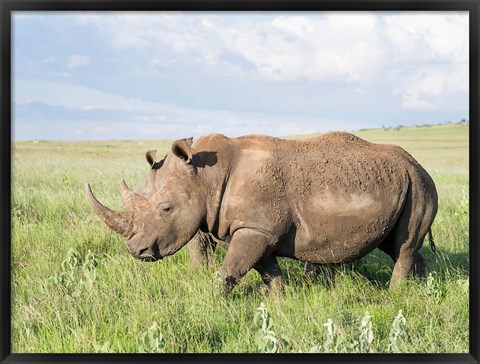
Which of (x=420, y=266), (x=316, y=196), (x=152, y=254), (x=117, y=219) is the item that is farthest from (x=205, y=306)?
(x=420, y=266)

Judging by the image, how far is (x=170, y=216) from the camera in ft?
24.8

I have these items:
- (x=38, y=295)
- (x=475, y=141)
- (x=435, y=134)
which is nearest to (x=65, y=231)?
(x=38, y=295)

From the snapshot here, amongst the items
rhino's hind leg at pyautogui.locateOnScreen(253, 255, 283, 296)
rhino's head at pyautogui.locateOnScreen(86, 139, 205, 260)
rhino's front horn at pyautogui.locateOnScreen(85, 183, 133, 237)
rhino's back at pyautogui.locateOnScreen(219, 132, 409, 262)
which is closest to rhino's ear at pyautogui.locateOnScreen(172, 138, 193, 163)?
rhino's head at pyautogui.locateOnScreen(86, 139, 205, 260)

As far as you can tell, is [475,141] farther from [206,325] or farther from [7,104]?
[7,104]

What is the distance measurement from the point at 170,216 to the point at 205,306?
102cm

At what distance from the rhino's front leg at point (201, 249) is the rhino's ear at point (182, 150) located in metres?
1.73

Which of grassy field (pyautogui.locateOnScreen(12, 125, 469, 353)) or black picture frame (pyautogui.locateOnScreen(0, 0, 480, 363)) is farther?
grassy field (pyautogui.locateOnScreen(12, 125, 469, 353))

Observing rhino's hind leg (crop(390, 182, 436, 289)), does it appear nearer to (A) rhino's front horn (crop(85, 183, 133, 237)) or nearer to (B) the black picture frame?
(B) the black picture frame

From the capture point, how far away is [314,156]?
789cm

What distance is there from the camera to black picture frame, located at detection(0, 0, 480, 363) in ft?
20.1

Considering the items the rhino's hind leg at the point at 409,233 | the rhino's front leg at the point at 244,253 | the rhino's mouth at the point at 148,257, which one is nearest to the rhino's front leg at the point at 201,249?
the rhino's mouth at the point at 148,257

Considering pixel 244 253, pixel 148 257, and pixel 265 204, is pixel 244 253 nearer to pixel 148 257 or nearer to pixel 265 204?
pixel 265 204

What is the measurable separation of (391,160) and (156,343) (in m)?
3.55

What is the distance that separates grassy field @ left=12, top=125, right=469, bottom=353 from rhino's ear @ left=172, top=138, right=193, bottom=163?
1.28m
